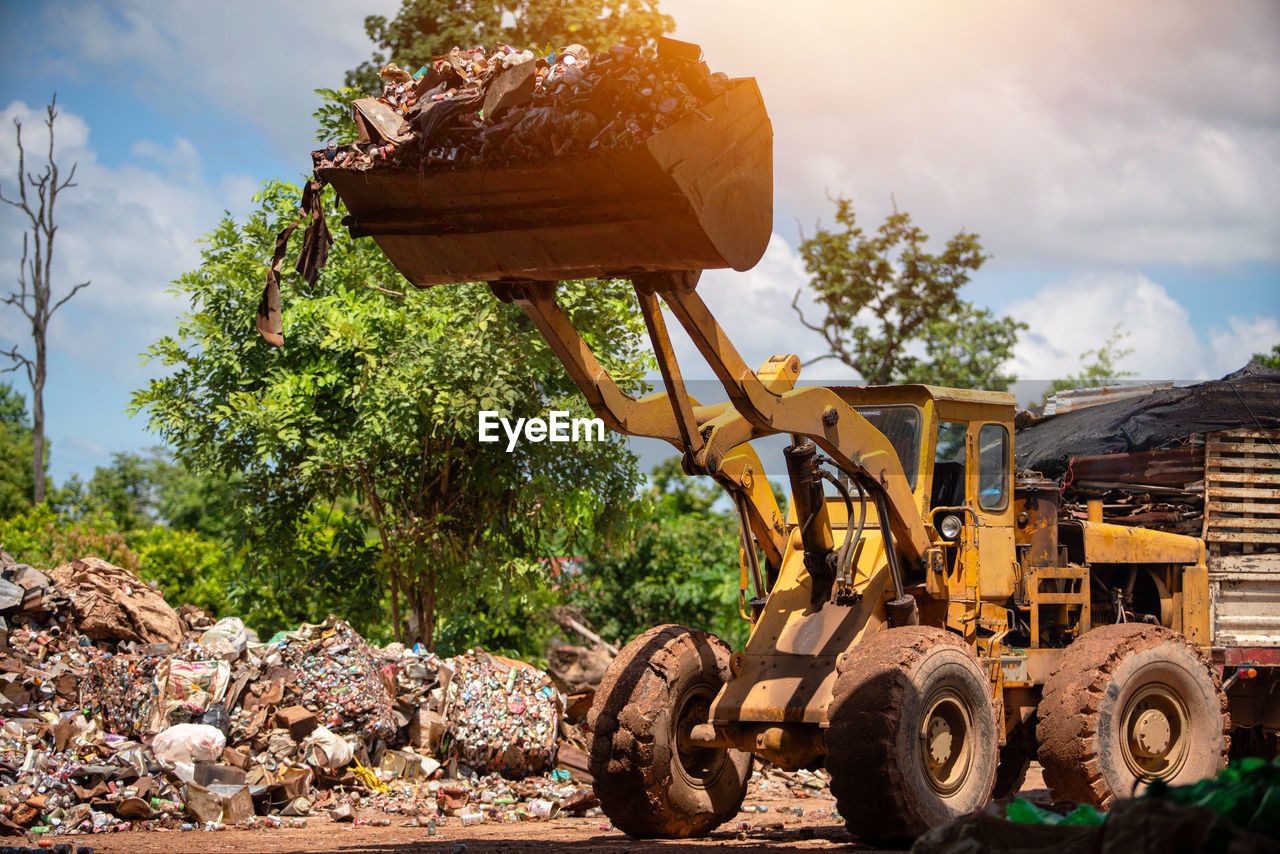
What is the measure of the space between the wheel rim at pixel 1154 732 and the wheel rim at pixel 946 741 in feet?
4.07

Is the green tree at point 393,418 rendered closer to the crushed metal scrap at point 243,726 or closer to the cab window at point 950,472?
the crushed metal scrap at point 243,726

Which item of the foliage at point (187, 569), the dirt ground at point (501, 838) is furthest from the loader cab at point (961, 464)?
the foliage at point (187, 569)

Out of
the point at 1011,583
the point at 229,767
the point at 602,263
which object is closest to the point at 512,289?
the point at 602,263

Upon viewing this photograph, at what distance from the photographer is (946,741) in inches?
268

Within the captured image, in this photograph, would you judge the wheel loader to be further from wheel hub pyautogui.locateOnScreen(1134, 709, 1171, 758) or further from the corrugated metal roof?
the corrugated metal roof

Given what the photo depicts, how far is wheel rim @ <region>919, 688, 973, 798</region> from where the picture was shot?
21.7 ft

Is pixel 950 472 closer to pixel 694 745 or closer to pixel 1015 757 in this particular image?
pixel 1015 757

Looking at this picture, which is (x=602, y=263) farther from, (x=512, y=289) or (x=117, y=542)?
(x=117, y=542)

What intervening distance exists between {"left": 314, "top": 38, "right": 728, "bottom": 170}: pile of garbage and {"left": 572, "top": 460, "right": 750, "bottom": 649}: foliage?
45.4 ft

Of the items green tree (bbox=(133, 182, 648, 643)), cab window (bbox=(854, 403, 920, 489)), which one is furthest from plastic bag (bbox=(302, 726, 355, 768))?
cab window (bbox=(854, 403, 920, 489))

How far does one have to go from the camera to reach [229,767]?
10.1 meters

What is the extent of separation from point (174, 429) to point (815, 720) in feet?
34.2

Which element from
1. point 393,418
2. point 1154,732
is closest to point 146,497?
point 393,418

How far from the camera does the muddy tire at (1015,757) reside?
8000mm
